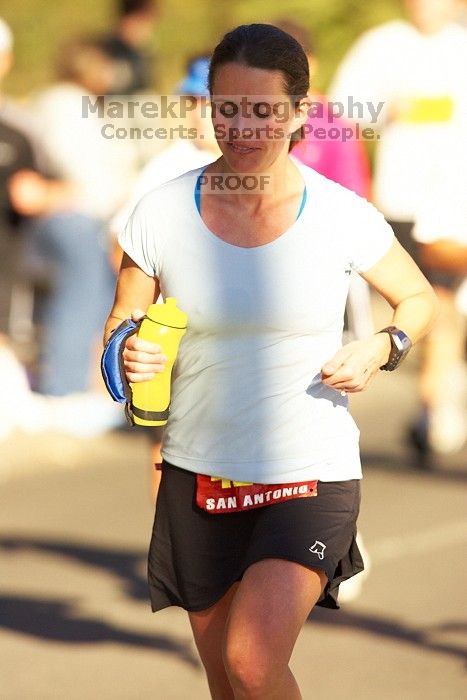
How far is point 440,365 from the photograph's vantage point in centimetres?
828

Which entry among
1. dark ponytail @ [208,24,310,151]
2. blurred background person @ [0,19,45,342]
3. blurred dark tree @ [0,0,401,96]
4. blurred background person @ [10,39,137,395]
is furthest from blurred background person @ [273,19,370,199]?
blurred dark tree @ [0,0,401,96]

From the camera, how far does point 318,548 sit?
11.9ft

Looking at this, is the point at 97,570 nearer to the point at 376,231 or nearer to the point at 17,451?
the point at 17,451

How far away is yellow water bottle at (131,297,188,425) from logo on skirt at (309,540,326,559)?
0.45 m

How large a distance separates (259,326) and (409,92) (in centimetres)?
450

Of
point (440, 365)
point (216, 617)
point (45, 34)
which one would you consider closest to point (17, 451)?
point (440, 365)

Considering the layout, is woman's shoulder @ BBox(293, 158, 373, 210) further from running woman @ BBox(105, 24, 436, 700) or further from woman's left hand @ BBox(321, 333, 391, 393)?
woman's left hand @ BBox(321, 333, 391, 393)

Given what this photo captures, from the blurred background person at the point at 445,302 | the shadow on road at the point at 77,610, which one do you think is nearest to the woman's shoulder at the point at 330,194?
the shadow on road at the point at 77,610

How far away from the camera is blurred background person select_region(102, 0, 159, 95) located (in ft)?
36.6

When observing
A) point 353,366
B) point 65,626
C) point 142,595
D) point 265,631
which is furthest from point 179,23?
point 265,631

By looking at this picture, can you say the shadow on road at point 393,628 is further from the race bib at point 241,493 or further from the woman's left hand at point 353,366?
the woman's left hand at point 353,366

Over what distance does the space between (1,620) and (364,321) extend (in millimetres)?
1831

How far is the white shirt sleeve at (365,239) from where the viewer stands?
12.0ft

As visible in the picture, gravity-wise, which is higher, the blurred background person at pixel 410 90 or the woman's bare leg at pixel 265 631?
the blurred background person at pixel 410 90
